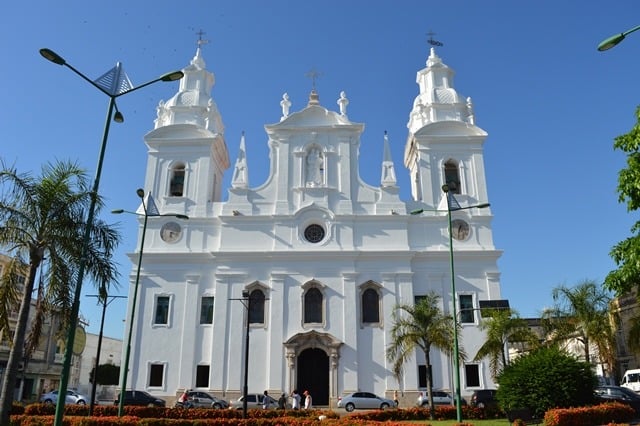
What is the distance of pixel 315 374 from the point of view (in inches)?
1241

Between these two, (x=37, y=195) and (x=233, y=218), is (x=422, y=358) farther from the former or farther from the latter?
(x=37, y=195)

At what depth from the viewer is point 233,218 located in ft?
113

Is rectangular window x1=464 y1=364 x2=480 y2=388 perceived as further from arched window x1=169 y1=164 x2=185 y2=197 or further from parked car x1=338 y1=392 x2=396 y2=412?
arched window x1=169 y1=164 x2=185 y2=197

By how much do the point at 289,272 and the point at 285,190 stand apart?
576cm


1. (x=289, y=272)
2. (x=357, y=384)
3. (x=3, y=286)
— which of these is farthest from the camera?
(x=289, y=272)

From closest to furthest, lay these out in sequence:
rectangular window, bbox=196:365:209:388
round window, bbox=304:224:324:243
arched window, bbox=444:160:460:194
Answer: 1. rectangular window, bbox=196:365:209:388
2. round window, bbox=304:224:324:243
3. arched window, bbox=444:160:460:194

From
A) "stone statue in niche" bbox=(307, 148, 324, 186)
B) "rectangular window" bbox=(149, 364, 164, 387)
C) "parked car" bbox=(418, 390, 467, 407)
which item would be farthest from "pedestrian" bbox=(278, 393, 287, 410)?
"stone statue in niche" bbox=(307, 148, 324, 186)

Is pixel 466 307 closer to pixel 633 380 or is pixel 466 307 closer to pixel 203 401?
pixel 633 380

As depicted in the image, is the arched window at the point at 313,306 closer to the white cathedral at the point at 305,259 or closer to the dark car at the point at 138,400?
the white cathedral at the point at 305,259

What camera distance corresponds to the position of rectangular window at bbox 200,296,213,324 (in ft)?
108

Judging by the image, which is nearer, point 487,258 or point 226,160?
point 487,258

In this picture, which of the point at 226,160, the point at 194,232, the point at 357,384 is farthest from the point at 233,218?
the point at 357,384

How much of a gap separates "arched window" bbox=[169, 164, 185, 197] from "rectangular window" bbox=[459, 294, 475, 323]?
19946 millimetres

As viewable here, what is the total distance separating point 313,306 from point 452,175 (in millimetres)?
13364
